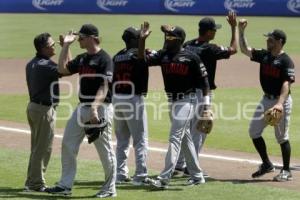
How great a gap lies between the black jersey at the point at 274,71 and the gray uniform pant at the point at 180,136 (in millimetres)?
1330

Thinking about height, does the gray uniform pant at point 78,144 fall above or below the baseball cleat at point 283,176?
above

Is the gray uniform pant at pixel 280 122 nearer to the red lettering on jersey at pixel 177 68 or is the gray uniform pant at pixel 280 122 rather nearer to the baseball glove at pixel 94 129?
the red lettering on jersey at pixel 177 68

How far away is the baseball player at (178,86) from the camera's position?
33.2 feet

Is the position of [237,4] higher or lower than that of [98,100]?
higher

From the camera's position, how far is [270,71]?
10914 mm

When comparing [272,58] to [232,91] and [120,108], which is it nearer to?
[120,108]

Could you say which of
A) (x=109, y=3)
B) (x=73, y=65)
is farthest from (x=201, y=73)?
(x=109, y=3)

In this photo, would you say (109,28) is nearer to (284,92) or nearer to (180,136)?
(284,92)

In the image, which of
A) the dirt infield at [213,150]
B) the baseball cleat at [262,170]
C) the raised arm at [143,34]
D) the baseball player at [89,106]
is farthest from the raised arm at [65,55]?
the baseball cleat at [262,170]

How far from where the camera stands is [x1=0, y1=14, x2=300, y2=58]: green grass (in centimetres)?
2844

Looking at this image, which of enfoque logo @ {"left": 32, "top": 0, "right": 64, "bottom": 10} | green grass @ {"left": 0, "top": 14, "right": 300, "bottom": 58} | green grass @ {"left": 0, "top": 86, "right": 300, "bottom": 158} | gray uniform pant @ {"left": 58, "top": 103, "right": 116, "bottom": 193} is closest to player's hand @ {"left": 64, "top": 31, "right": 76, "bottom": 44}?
gray uniform pant @ {"left": 58, "top": 103, "right": 116, "bottom": 193}

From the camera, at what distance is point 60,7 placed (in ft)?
135

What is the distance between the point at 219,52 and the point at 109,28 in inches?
950

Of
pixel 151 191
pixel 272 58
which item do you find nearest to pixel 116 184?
pixel 151 191
